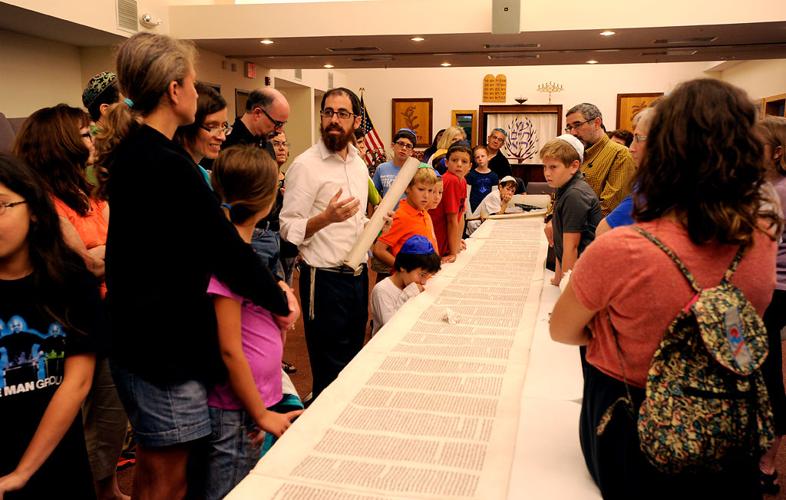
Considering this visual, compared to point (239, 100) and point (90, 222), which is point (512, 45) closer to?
point (239, 100)

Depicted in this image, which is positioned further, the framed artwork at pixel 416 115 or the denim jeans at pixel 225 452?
the framed artwork at pixel 416 115

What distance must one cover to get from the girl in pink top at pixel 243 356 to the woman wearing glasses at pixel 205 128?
0.64 metres

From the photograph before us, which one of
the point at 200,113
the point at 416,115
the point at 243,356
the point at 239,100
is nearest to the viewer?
the point at 243,356

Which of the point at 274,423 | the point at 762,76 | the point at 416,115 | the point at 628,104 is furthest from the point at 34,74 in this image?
the point at 628,104

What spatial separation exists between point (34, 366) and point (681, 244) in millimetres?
1244

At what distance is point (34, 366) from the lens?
1.25 m

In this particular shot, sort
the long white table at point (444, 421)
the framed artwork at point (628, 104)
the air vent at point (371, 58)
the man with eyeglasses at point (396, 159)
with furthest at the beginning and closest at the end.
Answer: the framed artwork at point (628, 104), the air vent at point (371, 58), the man with eyeglasses at point (396, 159), the long white table at point (444, 421)

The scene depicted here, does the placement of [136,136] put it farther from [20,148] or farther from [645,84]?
[645,84]

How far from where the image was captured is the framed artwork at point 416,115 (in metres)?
13.3

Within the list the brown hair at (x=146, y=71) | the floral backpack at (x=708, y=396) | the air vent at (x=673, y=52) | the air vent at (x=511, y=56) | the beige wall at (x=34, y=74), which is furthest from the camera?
the air vent at (x=511, y=56)

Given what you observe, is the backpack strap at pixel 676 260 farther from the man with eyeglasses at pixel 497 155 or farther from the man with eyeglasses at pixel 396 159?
the man with eyeglasses at pixel 497 155

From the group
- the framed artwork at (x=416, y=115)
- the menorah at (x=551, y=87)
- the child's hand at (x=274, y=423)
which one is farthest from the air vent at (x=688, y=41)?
the child's hand at (x=274, y=423)

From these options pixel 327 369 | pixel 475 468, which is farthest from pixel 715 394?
pixel 327 369

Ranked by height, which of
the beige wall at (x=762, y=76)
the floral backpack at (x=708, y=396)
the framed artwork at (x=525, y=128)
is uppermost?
the beige wall at (x=762, y=76)
